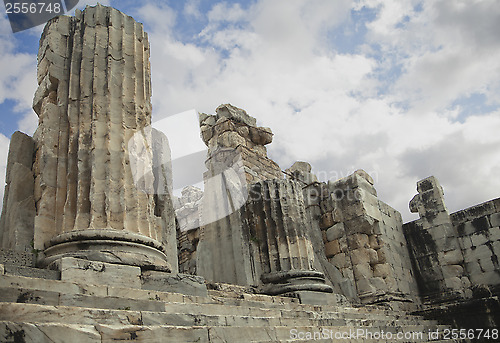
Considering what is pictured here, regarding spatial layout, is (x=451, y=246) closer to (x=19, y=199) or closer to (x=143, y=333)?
(x=19, y=199)

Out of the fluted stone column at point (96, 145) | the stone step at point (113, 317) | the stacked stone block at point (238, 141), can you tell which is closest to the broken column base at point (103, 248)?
the fluted stone column at point (96, 145)

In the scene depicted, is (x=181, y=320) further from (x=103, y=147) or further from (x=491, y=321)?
(x=491, y=321)

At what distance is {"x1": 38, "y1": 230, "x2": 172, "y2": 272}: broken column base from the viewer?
15.7ft

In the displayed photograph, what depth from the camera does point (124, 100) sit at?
620 cm

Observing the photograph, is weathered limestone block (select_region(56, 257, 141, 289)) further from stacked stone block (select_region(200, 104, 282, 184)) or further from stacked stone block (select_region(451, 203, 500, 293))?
stacked stone block (select_region(451, 203, 500, 293))

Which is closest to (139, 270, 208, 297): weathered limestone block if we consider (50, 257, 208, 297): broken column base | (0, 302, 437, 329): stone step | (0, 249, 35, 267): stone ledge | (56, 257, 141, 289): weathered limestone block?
(50, 257, 208, 297): broken column base

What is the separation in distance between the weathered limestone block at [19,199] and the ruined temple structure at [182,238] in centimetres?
2

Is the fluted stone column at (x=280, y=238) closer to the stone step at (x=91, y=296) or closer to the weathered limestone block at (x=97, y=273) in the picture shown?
the stone step at (x=91, y=296)

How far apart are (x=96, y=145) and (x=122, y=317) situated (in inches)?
119

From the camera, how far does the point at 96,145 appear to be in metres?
5.70

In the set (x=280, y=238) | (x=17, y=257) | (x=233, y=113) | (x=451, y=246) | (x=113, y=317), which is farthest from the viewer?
(x=451, y=246)

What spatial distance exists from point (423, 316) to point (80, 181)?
7360 mm

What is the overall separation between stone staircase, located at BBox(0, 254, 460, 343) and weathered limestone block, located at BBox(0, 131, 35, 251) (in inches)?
67.5

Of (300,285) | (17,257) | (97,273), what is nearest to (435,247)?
(300,285)
